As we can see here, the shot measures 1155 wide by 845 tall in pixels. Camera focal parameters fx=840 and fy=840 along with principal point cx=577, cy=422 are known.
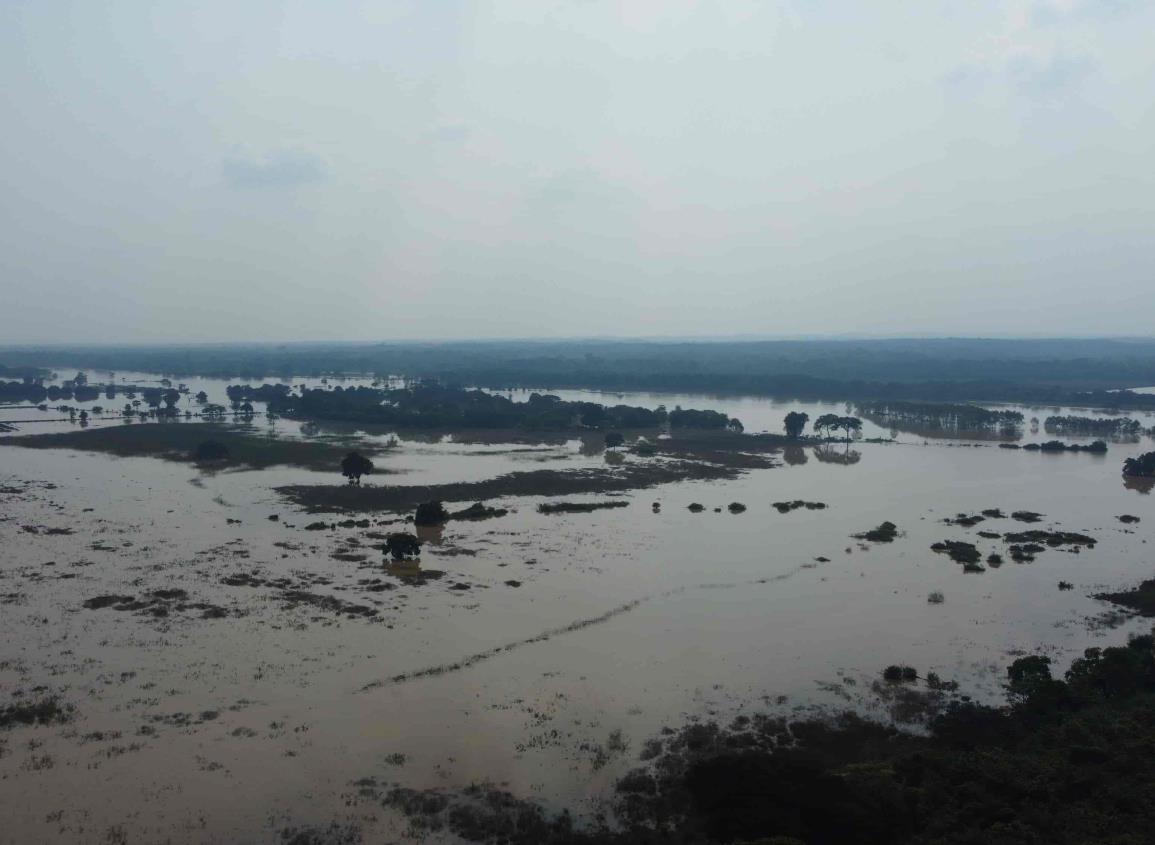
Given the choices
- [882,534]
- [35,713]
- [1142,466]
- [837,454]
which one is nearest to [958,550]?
[882,534]

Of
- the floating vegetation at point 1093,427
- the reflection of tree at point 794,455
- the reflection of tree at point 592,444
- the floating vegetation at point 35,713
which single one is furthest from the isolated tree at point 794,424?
the floating vegetation at point 35,713

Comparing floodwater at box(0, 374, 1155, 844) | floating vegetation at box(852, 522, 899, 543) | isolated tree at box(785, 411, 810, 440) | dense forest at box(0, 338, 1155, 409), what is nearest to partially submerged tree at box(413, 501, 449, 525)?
floodwater at box(0, 374, 1155, 844)

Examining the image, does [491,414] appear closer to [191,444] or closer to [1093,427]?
[191,444]

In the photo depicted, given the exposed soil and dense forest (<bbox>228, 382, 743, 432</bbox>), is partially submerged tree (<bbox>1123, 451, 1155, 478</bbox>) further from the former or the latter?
dense forest (<bbox>228, 382, 743, 432</bbox>)

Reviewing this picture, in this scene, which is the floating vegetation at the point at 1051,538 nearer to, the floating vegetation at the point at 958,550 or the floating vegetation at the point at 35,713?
the floating vegetation at the point at 958,550

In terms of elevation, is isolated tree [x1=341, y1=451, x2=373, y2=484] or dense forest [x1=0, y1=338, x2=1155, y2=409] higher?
dense forest [x1=0, y1=338, x2=1155, y2=409]

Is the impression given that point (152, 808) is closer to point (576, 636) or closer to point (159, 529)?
point (576, 636)
